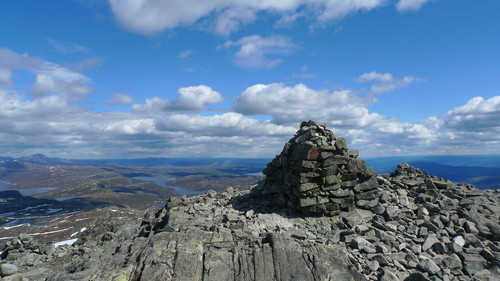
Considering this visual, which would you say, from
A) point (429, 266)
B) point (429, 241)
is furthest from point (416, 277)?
point (429, 241)

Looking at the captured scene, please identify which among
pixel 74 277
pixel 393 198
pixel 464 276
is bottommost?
pixel 464 276

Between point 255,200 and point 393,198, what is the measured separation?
1443 cm

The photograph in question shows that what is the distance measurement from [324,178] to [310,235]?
727 centimetres

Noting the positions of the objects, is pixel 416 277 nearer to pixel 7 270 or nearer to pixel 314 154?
pixel 314 154

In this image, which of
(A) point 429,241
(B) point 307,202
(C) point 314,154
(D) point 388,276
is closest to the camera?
(D) point 388,276

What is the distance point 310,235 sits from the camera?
19.8 m

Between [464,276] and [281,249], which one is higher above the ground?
[281,249]

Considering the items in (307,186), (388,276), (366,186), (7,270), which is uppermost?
(307,186)

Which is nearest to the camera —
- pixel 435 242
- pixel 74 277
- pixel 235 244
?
pixel 74 277

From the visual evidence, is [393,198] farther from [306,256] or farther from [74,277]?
[74,277]

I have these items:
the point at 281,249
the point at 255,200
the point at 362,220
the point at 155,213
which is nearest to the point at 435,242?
the point at 362,220

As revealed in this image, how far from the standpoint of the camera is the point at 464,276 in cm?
1556

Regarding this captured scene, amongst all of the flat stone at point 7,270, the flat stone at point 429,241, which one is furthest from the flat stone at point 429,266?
the flat stone at point 7,270

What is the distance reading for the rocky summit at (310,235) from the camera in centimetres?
1472
